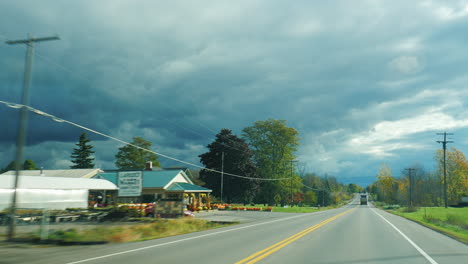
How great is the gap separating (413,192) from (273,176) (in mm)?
46292

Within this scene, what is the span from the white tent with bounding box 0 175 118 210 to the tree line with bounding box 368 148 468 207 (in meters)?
68.0

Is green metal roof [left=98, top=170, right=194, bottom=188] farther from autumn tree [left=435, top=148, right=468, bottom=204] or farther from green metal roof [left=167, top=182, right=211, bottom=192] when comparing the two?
autumn tree [left=435, top=148, right=468, bottom=204]

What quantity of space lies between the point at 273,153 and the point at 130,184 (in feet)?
197

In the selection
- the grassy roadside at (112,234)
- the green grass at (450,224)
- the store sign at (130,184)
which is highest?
the store sign at (130,184)

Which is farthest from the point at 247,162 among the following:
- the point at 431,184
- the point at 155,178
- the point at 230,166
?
the point at 431,184

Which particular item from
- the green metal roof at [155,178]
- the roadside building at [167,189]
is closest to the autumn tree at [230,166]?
the roadside building at [167,189]

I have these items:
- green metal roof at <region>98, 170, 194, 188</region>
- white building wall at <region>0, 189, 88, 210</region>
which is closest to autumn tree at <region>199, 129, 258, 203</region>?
green metal roof at <region>98, 170, 194, 188</region>

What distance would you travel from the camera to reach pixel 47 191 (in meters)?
34.3

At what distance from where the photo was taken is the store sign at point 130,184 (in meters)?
21.0

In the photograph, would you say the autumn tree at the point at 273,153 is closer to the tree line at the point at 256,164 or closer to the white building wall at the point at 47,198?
the tree line at the point at 256,164

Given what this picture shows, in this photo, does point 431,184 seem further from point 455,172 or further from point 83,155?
point 83,155

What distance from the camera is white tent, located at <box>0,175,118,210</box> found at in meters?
31.1

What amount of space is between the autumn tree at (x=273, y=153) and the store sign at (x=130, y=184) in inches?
2269

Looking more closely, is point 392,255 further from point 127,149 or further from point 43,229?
point 127,149
